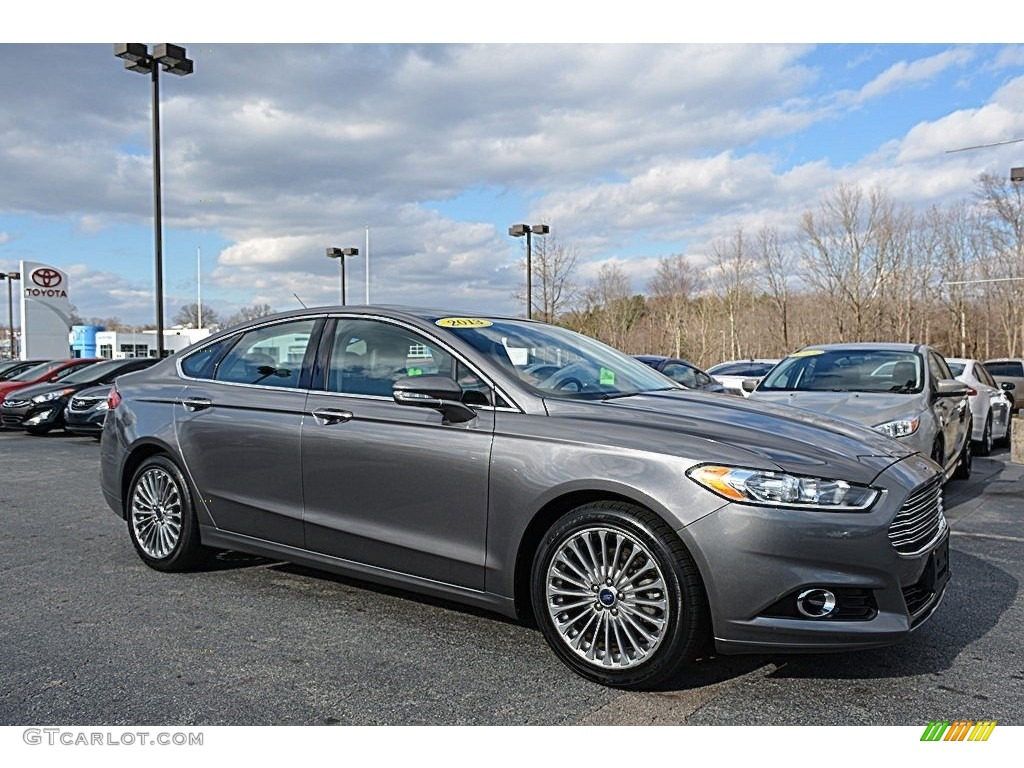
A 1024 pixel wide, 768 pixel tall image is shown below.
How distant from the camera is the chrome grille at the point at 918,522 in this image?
332 cm

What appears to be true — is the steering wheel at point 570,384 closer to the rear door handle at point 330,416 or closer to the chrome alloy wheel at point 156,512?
the rear door handle at point 330,416

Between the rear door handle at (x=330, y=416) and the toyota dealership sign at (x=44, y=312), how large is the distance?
1232 inches

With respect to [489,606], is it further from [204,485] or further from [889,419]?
[889,419]

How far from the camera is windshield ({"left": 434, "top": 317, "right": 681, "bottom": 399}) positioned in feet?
13.4

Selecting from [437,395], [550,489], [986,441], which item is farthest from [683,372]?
[550,489]

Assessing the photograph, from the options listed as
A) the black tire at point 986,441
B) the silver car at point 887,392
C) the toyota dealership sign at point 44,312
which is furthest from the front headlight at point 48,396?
the toyota dealership sign at point 44,312

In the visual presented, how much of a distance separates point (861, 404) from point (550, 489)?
4727 mm

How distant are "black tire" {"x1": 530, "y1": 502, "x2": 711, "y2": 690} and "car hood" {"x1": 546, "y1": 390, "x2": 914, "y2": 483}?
362 mm

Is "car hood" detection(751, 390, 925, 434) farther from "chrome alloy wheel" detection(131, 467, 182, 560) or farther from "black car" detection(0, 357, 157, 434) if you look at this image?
"black car" detection(0, 357, 157, 434)

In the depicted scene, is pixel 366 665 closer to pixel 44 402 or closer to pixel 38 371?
pixel 44 402

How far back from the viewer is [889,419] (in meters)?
7.02

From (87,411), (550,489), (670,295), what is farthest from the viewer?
(670,295)

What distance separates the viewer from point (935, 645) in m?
3.93
